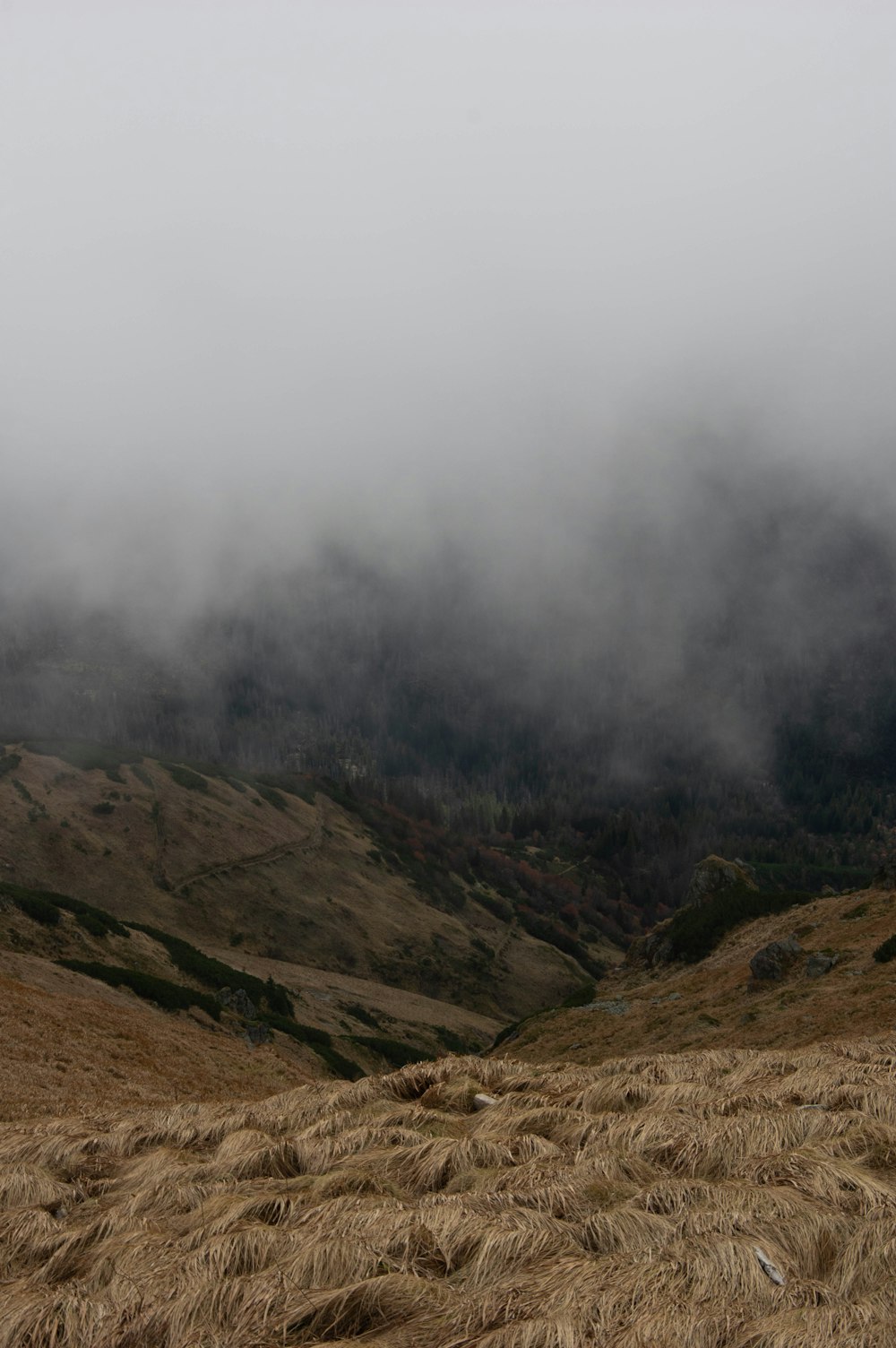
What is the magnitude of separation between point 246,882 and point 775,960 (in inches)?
3550

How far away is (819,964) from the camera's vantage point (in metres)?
37.8

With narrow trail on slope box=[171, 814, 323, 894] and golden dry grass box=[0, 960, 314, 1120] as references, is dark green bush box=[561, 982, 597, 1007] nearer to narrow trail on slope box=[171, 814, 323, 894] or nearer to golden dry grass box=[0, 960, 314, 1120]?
golden dry grass box=[0, 960, 314, 1120]

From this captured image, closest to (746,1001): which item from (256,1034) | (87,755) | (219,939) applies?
(256,1034)

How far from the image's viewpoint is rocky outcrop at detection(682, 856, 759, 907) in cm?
6612

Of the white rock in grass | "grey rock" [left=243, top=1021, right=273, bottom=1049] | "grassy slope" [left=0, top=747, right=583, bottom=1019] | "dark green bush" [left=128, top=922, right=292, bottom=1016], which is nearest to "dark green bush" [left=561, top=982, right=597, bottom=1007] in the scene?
"grey rock" [left=243, top=1021, right=273, bottom=1049]

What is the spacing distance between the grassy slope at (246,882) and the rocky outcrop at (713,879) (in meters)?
54.6

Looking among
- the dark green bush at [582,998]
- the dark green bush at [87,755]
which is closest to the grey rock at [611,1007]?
the dark green bush at [582,998]

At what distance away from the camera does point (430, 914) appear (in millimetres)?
143500

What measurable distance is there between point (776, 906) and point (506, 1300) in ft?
186

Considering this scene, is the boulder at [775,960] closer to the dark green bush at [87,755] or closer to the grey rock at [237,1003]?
the grey rock at [237,1003]

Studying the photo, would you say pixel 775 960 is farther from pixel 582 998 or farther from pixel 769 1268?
pixel 769 1268

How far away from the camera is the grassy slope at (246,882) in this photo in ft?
327

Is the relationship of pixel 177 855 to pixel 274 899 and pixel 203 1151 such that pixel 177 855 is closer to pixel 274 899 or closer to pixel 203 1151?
pixel 274 899

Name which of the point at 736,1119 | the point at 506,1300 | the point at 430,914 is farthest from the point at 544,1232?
the point at 430,914
